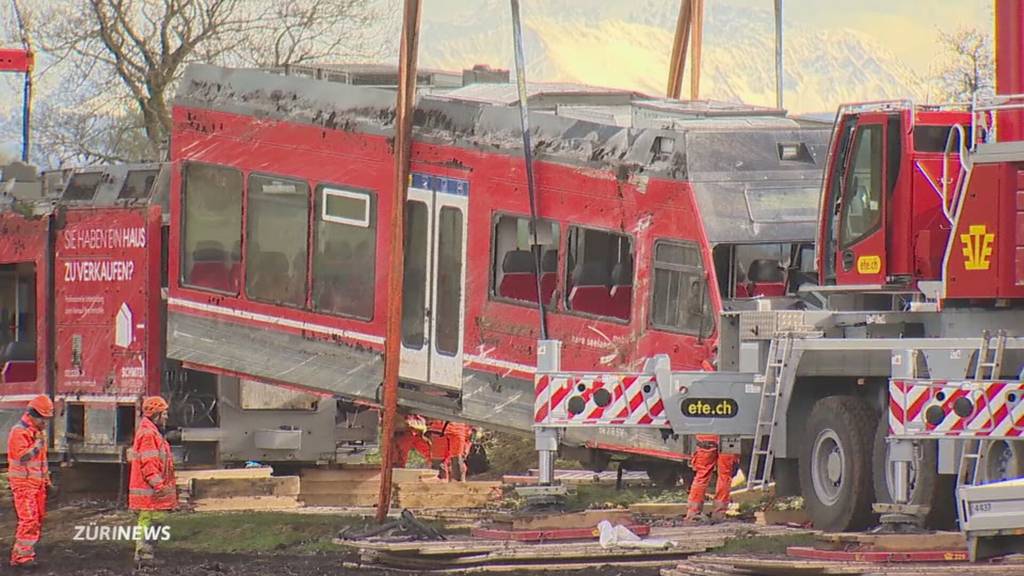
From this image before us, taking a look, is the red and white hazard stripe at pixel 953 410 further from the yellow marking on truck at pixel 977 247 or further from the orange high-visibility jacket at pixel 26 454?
the orange high-visibility jacket at pixel 26 454

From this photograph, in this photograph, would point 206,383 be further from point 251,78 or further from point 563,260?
point 563,260

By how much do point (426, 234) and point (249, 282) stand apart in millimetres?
2273

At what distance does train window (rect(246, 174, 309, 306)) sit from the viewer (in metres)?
20.3

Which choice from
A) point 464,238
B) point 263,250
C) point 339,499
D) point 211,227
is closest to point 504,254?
point 464,238

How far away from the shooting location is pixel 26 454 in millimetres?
16812

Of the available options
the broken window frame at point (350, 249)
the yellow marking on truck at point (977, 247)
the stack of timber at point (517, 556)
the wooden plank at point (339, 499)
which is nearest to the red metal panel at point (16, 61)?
the wooden plank at point (339, 499)

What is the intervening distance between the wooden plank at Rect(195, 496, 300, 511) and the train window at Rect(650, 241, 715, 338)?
5107mm

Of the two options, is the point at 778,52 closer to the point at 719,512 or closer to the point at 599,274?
the point at 599,274

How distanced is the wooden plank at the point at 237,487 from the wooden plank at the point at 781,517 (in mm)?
5805

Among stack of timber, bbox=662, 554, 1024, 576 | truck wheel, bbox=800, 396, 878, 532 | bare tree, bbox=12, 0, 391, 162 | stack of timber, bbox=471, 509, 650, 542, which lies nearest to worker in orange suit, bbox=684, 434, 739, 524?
truck wheel, bbox=800, 396, 878, 532

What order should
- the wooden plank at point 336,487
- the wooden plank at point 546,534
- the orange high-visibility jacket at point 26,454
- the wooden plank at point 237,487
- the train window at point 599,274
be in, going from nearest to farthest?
the wooden plank at point 546,534, the orange high-visibility jacket at point 26,454, the train window at point 599,274, the wooden plank at point 237,487, the wooden plank at point 336,487

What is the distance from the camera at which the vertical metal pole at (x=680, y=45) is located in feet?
80.0

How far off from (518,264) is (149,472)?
413 centimetres

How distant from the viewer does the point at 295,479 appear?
→ 21.7 m
